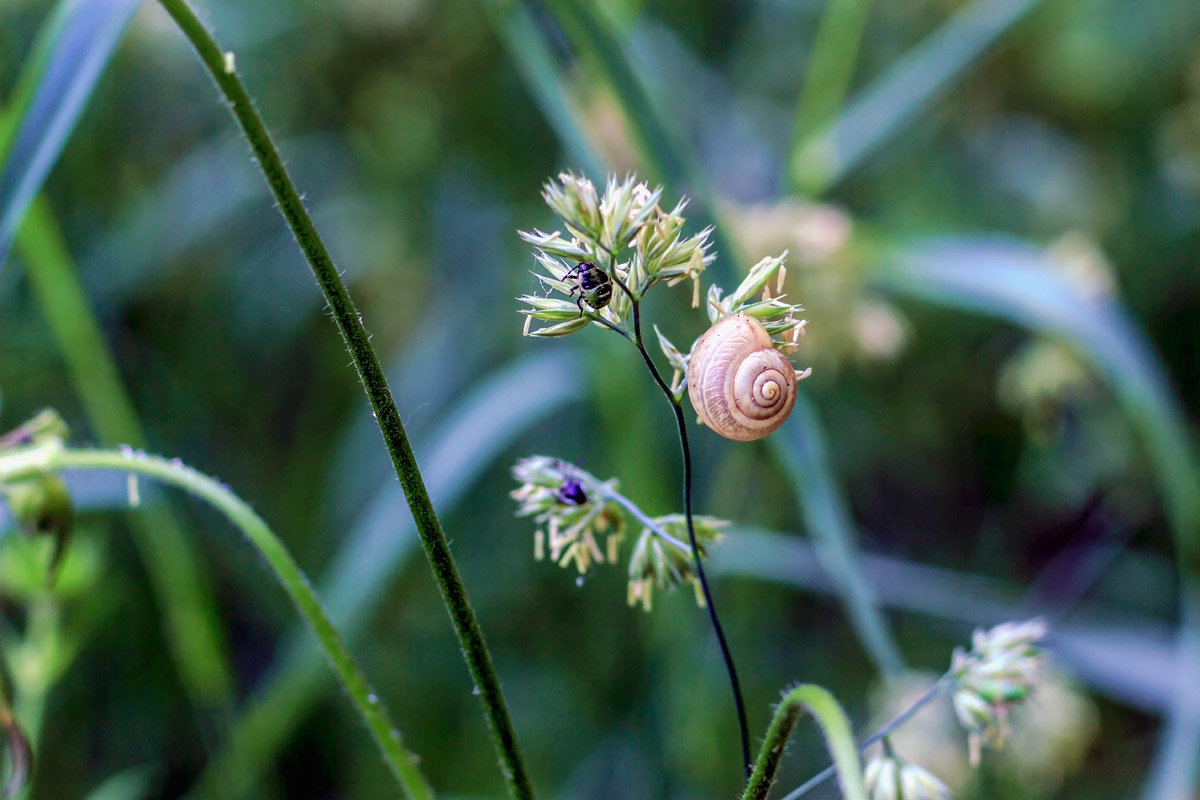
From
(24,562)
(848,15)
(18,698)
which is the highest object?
(848,15)

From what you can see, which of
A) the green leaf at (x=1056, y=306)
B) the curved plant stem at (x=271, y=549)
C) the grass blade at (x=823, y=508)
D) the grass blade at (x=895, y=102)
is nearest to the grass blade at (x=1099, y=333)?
the green leaf at (x=1056, y=306)

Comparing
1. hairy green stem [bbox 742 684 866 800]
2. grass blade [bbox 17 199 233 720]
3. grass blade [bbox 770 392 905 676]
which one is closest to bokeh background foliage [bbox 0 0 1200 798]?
grass blade [bbox 17 199 233 720]

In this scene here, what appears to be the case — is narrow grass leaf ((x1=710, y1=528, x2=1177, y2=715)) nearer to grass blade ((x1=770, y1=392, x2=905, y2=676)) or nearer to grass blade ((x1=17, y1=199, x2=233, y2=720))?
grass blade ((x1=770, y1=392, x2=905, y2=676))

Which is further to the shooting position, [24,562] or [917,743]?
[917,743]

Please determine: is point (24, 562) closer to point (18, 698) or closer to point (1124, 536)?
point (18, 698)

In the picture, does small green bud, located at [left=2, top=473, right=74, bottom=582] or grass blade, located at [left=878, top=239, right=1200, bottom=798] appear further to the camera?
grass blade, located at [left=878, top=239, right=1200, bottom=798]

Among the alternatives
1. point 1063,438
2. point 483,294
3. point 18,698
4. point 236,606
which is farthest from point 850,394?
point 18,698

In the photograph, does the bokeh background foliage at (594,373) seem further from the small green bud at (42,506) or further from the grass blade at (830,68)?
the small green bud at (42,506)
